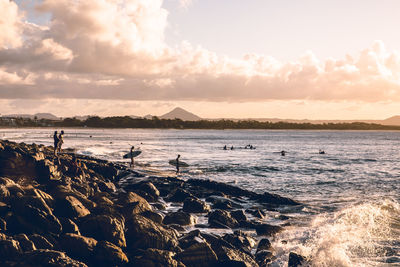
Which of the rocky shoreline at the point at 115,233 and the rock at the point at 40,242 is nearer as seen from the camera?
the rocky shoreline at the point at 115,233

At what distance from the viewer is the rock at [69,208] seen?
12320 millimetres

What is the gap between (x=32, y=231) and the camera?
10711 mm

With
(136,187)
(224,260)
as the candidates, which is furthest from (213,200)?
(224,260)

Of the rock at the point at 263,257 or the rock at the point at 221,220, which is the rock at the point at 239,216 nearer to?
the rock at the point at 221,220

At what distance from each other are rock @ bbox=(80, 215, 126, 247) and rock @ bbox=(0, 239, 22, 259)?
233 centimetres

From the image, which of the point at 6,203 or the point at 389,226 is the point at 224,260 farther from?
the point at 389,226

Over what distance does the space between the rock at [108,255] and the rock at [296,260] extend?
18.3 ft

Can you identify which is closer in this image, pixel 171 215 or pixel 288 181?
pixel 171 215

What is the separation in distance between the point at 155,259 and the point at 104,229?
7.57 feet

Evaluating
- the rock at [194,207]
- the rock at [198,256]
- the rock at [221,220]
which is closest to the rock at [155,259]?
the rock at [198,256]

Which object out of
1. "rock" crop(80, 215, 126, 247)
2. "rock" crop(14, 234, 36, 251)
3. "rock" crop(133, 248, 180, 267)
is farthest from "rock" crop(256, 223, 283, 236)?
"rock" crop(14, 234, 36, 251)

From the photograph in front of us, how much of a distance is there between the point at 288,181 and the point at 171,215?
61.8 ft

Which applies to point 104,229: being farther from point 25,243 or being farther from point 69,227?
point 25,243

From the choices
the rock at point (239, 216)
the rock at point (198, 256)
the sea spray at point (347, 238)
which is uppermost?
the rock at point (198, 256)
